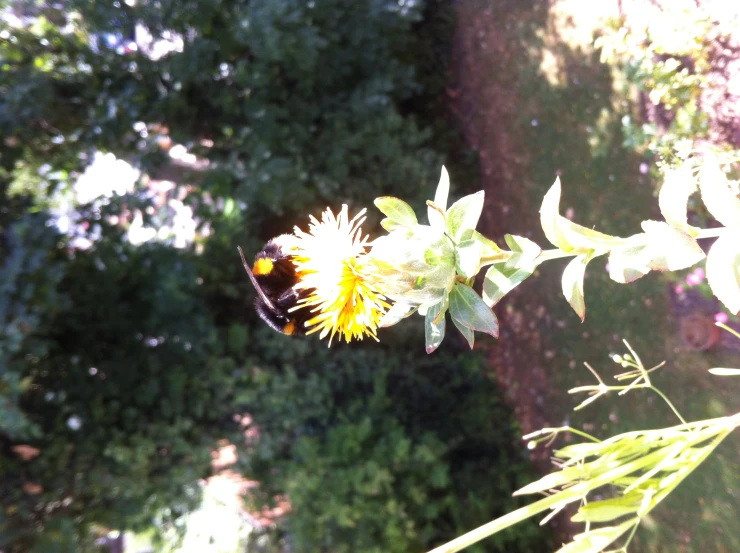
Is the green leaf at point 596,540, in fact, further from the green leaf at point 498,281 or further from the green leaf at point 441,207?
the green leaf at point 441,207

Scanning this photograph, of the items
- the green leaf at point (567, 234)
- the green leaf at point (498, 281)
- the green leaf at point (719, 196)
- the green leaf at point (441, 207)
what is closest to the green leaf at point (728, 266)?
the green leaf at point (719, 196)

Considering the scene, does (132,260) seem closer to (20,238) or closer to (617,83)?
(20,238)

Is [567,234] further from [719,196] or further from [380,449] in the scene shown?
[380,449]

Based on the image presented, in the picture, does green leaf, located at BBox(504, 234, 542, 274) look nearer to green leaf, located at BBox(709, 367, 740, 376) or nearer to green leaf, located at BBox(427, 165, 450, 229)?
green leaf, located at BBox(427, 165, 450, 229)

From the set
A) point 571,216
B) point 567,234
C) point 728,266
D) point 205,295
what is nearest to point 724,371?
point 728,266

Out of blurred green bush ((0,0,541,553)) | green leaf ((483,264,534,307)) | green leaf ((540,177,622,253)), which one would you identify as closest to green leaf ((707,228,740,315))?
green leaf ((540,177,622,253))
